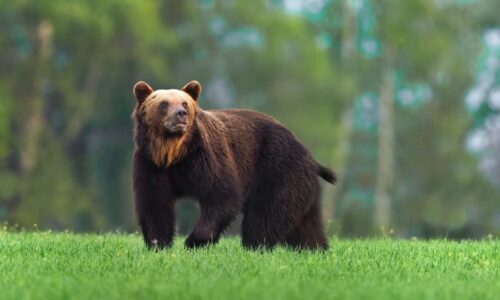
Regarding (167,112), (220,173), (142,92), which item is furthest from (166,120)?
(220,173)

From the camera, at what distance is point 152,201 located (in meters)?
10.9

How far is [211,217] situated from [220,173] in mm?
409

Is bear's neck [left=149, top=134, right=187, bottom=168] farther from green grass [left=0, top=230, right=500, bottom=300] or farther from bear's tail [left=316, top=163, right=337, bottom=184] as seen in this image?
bear's tail [left=316, top=163, right=337, bottom=184]

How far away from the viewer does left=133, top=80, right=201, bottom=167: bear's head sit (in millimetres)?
10531

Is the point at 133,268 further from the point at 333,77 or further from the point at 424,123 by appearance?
the point at 424,123

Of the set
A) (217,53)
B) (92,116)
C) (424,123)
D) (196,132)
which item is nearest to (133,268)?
(196,132)

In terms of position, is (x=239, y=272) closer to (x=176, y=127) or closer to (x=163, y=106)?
(x=176, y=127)

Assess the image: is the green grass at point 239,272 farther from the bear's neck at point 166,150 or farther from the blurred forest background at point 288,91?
the blurred forest background at point 288,91

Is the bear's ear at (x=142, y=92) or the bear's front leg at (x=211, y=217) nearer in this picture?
the bear's front leg at (x=211, y=217)

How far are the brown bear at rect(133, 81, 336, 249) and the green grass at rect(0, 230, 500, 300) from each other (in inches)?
11.1

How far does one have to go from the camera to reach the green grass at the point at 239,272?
8.05m

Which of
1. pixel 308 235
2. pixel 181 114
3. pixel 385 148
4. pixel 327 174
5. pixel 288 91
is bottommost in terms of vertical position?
pixel 385 148

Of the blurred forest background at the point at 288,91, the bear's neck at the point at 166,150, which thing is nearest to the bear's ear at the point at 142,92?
the bear's neck at the point at 166,150

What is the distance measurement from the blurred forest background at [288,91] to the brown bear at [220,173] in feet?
83.0
